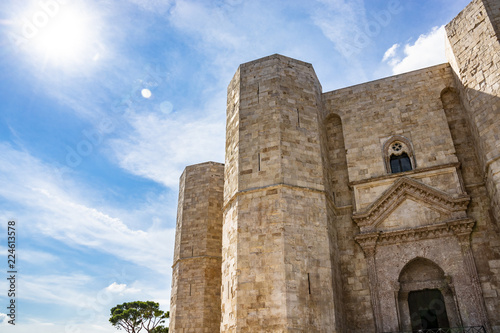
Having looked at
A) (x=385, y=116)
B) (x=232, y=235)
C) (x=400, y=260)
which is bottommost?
(x=400, y=260)

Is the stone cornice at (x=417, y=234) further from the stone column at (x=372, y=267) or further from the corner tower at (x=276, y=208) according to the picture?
the corner tower at (x=276, y=208)

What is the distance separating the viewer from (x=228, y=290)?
34.2 feet

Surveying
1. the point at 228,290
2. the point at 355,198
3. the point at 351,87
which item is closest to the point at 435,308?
the point at 355,198

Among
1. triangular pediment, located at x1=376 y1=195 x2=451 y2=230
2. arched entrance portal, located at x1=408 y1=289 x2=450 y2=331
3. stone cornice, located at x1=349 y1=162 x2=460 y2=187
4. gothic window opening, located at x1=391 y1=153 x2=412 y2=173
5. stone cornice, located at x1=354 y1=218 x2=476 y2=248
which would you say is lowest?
arched entrance portal, located at x1=408 y1=289 x2=450 y2=331

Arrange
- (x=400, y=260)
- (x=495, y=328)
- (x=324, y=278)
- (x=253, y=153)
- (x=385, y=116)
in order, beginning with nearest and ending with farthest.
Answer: (x=495, y=328), (x=324, y=278), (x=400, y=260), (x=253, y=153), (x=385, y=116)

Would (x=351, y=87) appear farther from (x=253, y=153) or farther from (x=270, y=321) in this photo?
(x=270, y=321)

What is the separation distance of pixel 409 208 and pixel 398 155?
1.80 m

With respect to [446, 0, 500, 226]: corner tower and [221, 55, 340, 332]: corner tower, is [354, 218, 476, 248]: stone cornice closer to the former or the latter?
[446, 0, 500, 226]: corner tower

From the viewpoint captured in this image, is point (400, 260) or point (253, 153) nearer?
point (400, 260)

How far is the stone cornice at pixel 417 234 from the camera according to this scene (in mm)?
10084

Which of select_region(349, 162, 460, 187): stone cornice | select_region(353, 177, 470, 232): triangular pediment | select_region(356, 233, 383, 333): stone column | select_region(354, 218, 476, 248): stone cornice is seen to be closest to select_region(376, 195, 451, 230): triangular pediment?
select_region(353, 177, 470, 232): triangular pediment

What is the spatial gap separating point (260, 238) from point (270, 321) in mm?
2087

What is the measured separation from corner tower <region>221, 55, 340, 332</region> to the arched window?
6.81 ft

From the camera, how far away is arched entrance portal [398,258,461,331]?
32.6 ft
